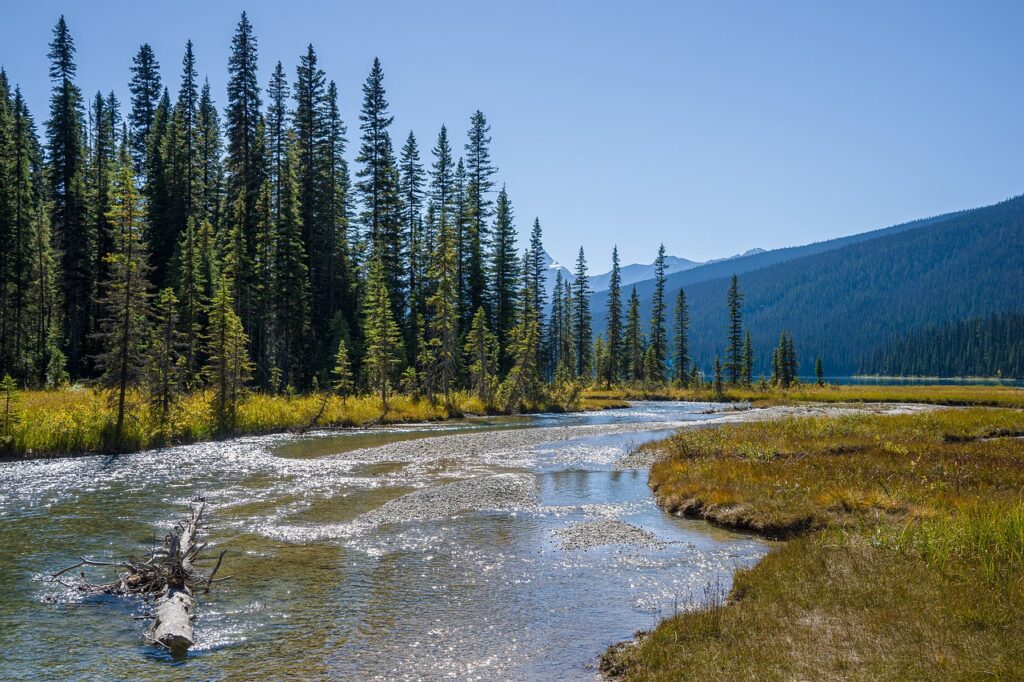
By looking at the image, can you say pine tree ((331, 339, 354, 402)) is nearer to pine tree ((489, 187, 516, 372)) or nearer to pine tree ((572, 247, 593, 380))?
pine tree ((489, 187, 516, 372))

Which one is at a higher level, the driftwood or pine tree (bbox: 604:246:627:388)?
pine tree (bbox: 604:246:627:388)

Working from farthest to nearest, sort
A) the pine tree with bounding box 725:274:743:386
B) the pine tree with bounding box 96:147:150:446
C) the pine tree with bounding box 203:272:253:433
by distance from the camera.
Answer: the pine tree with bounding box 725:274:743:386, the pine tree with bounding box 203:272:253:433, the pine tree with bounding box 96:147:150:446

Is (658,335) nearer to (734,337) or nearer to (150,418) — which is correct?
(734,337)

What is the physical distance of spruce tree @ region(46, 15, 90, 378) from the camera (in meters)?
51.2

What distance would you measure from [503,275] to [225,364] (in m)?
43.3

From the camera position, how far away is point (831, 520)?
43.8ft

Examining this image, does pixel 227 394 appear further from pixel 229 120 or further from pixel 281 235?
pixel 229 120

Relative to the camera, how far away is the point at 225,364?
103ft

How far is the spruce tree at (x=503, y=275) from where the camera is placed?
230 ft

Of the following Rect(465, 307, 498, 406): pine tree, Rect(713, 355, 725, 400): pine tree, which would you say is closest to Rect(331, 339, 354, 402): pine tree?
Rect(465, 307, 498, 406): pine tree

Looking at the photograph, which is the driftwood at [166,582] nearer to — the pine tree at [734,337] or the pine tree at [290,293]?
the pine tree at [290,293]

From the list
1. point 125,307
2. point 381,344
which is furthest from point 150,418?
point 381,344

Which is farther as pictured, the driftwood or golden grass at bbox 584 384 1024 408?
golden grass at bbox 584 384 1024 408

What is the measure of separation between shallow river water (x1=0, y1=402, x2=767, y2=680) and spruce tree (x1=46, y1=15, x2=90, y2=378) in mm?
36552
